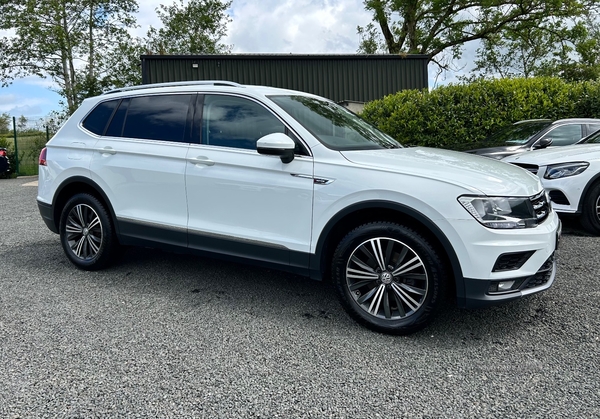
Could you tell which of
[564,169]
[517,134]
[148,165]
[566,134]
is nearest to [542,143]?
[566,134]

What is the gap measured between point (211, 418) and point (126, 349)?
1.04 metres

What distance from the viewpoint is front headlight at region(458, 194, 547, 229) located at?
10.0ft

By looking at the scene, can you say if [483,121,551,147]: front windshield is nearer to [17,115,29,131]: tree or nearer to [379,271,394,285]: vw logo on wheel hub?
[379,271,394,285]: vw logo on wheel hub

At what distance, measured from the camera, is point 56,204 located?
16.5 feet

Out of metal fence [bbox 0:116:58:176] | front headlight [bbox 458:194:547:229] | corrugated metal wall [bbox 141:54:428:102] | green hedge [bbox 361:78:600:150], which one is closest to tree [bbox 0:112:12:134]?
metal fence [bbox 0:116:58:176]

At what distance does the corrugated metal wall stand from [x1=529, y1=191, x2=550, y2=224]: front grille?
44.8 feet

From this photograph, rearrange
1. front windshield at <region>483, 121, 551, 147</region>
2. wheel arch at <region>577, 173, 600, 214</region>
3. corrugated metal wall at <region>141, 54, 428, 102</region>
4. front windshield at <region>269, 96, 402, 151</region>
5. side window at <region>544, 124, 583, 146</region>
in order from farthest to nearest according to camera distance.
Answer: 1. corrugated metal wall at <region>141, 54, 428, 102</region>
2. front windshield at <region>483, 121, 551, 147</region>
3. side window at <region>544, 124, 583, 146</region>
4. wheel arch at <region>577, 173, 600, 214</region>
5. front windshield at <region>269, 96, 402, 151</region>

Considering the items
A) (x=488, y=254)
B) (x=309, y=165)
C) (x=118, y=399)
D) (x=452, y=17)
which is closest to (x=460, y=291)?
(x=488, y=254)

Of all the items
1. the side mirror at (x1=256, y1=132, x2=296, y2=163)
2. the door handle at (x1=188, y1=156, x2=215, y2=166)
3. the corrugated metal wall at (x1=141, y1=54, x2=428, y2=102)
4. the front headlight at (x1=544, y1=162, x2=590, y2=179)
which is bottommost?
the front headlight at (x1=544, y1=162, x2=590, y2=179)

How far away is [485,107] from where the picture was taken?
34.1 ft

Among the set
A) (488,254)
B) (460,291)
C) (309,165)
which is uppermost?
(309,165)

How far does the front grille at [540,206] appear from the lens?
10.9ft

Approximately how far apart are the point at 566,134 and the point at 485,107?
2.73 metres

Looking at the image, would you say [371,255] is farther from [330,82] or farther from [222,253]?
[330,82]
